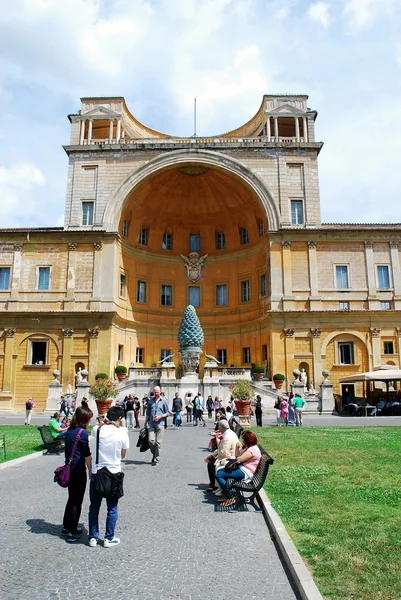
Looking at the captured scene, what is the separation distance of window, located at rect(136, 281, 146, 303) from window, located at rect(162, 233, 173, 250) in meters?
4.00

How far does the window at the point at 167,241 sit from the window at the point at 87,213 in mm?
7383

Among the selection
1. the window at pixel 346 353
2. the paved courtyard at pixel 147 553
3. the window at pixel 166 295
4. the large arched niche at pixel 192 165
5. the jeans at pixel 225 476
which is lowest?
the paved courtyard at pixel 147 553

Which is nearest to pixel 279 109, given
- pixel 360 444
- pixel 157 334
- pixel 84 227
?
pixel 84 227

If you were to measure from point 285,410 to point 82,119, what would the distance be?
1128 inches

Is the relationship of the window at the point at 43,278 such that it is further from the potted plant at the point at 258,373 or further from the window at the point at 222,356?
the potted plant at the point at 258,373

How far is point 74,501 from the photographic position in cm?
618

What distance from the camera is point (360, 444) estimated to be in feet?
45.3

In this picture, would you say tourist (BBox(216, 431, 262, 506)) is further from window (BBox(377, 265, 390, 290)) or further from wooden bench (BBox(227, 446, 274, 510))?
window (BBox(377, 265, 390, 290))

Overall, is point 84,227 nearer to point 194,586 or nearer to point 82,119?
point 82,119

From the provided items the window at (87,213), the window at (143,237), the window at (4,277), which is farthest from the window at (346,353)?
the window at (4,277)

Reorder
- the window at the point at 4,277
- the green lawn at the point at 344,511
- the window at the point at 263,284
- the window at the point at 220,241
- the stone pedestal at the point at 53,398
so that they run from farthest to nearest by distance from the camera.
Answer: the window at the point at 220,241 → the window at the point at 263,284 → the window at the point at 4,277 → the stone pedestal at the point at 53,398 → the green lawn at the point at 344,511

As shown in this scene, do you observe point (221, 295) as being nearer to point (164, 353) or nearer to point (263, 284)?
point (263, 284)

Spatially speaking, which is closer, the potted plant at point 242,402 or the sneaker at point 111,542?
the sneaker at point 111,542

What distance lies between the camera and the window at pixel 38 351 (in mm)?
35594
